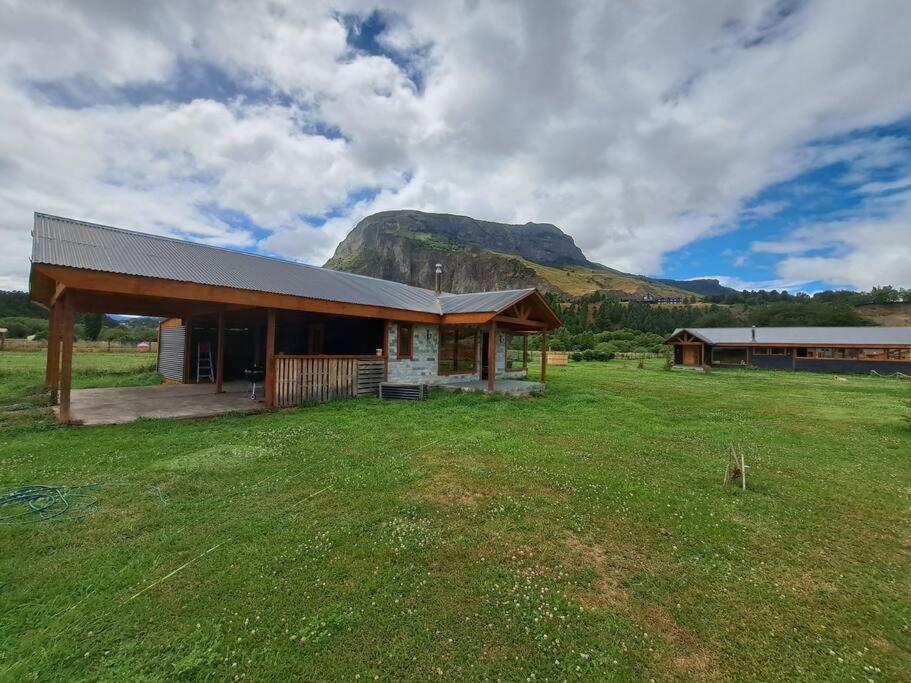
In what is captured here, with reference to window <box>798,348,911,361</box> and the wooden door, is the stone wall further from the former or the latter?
window <box>798,348,911,361</box>

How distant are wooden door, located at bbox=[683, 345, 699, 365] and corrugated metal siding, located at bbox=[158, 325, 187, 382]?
3820cm

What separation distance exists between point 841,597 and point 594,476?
2908 millimetres

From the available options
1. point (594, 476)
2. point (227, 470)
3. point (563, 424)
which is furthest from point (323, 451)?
point (563, 424)

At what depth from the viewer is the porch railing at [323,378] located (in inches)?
433

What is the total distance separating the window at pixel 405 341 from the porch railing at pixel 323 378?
3.14ft

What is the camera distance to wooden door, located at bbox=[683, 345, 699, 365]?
3653 cm

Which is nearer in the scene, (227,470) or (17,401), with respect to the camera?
(227,470)

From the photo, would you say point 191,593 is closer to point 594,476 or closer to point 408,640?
point 408,640

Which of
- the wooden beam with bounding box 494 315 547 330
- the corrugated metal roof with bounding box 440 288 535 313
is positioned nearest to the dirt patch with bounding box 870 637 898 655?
the corrugated metal roof with bounding box 440 288 535 313

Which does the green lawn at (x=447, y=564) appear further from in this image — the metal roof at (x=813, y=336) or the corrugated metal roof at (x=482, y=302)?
the metal roof at (x=813, y=336)

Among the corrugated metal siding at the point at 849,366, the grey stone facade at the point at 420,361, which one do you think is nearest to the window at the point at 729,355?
the corrugated metal siding at the point at 849,366

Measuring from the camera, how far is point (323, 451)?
22.5 ft

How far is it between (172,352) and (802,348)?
43.2 metres

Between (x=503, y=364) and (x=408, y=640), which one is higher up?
(x=503, y=364)
